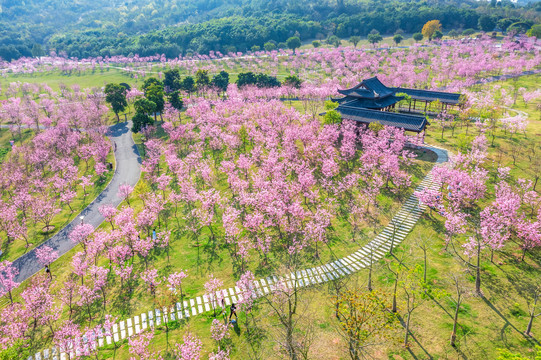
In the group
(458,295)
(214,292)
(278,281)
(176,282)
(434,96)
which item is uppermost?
(434,96)

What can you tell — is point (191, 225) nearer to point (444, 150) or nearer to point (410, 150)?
point (410, 150)

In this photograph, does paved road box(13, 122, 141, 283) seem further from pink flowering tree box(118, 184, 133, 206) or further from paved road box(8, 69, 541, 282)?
pink flowering tree box(118, 184, 133, 206)

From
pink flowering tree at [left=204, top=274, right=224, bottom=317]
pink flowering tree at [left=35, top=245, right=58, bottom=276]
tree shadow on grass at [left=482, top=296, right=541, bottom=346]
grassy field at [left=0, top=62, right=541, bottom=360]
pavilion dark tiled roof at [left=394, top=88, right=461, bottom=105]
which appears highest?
pavilion dark tiled roof at [left=394, top=88, right=461, bottom=105]

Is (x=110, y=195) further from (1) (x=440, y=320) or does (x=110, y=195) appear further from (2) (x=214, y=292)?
(1) (x=440, y=320)

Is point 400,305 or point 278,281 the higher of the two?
point 278,281

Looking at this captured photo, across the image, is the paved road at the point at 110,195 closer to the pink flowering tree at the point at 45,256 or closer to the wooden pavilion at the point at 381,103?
the pink flowering tree at the point at 45,256

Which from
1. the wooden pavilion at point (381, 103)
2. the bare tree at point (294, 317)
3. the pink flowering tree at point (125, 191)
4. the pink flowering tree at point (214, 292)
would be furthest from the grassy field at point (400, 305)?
the wooden pavilion at point (381, 103)

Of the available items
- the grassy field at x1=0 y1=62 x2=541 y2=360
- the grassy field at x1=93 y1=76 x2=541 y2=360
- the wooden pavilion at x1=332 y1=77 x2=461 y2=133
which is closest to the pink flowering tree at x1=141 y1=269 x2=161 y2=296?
the grassy field at x1=0 y1=62 x2=541 y2=360

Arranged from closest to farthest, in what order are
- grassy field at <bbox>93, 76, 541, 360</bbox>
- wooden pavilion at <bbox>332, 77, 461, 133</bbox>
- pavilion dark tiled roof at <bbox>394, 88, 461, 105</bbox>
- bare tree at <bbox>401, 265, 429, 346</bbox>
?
bare tree at <bbox>401, 265, 429, 346</bbox> → grassy field at <bbox>93, 76, 541, 360</bbox> → wooden pavilion at <bbox>332, 77, 461, 133</bbox> → pavilion dark tiled roof at <bbox>394, 88, 461, 105</bbox>

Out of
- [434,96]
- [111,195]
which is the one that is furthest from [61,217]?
[434,96]
